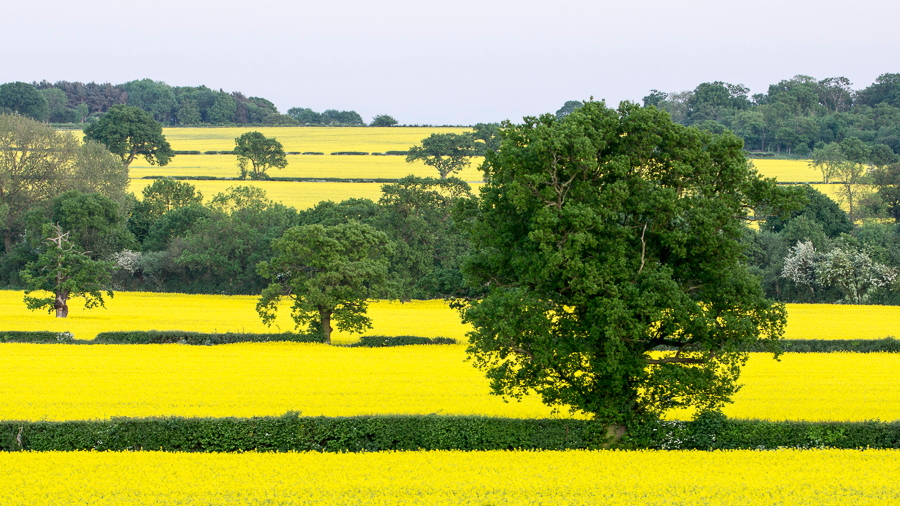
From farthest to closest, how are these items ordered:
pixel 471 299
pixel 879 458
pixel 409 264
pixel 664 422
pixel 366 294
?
pixel 409 264 → pixel 366 294 → pixel 471 299 → pixel 664 422 → pixel 879 458

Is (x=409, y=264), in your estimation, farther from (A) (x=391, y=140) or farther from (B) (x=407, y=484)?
(A) (x=391, y=140)

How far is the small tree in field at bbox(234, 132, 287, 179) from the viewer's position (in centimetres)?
10206

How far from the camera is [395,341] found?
43.7m

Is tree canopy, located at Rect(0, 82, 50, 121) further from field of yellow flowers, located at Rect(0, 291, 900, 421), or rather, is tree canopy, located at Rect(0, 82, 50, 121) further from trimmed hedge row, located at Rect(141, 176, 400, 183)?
field of yellow flowers, located at Rect(0, 291, 900, 421)

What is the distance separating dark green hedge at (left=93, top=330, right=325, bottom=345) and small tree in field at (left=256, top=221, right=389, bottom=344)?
1.20m

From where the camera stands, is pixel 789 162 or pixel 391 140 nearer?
pixel 789 162

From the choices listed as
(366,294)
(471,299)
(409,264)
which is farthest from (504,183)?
(409,264)

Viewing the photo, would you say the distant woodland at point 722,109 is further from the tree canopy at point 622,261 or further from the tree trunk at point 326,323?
the tree canopy at point 622,261

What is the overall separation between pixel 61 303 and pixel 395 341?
21.7m

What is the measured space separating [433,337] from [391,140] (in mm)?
90808

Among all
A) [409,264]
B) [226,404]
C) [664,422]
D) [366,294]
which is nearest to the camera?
[664,422]

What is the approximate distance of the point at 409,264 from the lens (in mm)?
65062

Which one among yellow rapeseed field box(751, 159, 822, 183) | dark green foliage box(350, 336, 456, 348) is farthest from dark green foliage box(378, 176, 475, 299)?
yellow rapeseed field box(751, 159, 822, 183)

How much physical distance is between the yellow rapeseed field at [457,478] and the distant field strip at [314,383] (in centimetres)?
483
